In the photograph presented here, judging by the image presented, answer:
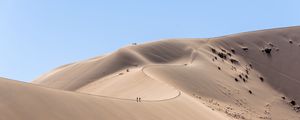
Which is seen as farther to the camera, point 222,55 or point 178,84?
point 222,55

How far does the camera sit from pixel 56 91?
15.2m

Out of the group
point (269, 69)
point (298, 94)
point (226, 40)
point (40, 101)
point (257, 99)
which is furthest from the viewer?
point (226, 40)

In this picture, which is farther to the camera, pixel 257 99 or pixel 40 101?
pixel 257 99

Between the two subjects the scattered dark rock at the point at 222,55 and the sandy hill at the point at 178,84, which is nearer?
the sandy hill at the point at 178,84

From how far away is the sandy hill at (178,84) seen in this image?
45.7ft

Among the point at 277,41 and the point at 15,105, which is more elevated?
the point at 15,105

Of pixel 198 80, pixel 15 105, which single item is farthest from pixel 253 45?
pixel 15 105

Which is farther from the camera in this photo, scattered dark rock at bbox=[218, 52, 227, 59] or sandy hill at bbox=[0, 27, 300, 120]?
scattered dark rock at bbox=[218, 52, 227, 59]

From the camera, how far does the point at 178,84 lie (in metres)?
30.2

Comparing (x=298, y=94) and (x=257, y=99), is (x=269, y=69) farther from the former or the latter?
(x=257, y=99)

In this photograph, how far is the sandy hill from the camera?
1394 cm

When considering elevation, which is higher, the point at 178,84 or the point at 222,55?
the point at 178,84

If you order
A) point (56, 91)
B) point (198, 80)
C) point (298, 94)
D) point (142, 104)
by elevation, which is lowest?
point (298, 94)

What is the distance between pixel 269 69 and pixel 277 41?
7.73 meters
